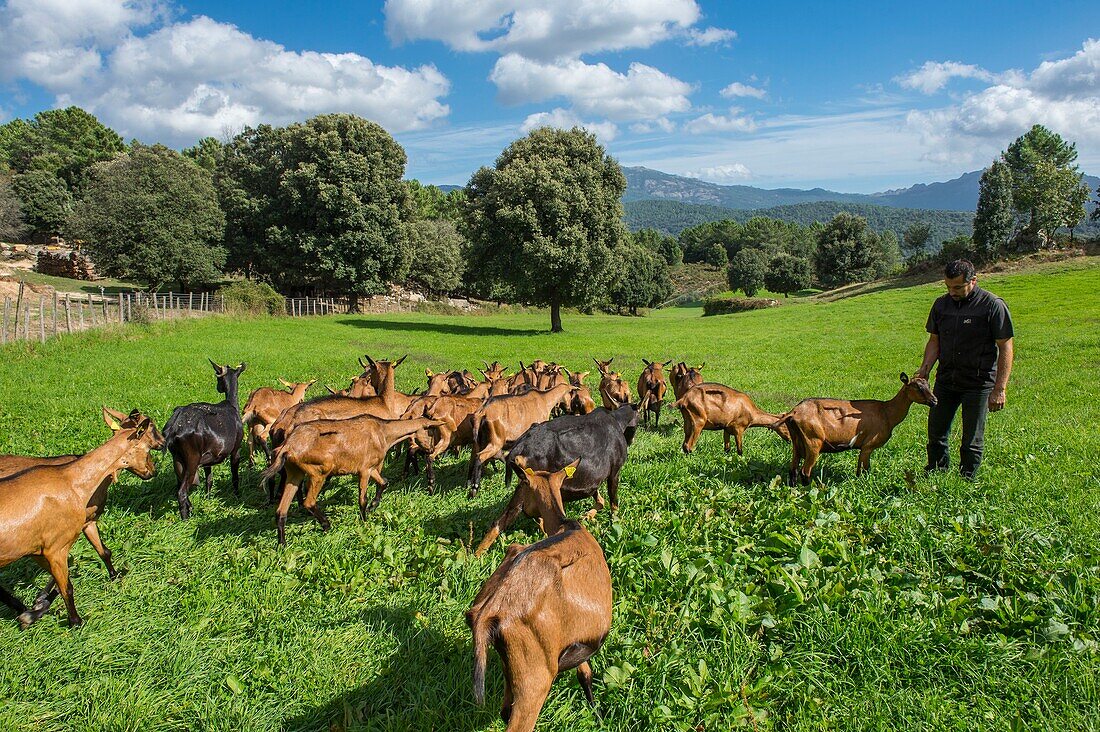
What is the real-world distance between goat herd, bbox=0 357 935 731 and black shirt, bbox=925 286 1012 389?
456mm

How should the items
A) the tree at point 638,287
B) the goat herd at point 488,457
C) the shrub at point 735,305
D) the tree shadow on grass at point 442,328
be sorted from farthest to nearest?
the tree at point 638,287 → the shrub at point 735,305 → the tree shadow on grass at point 442,328 → the goat herd at point 488,457

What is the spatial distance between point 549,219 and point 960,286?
90.8 feet

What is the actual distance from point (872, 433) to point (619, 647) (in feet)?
16.1

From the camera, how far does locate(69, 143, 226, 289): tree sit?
130 feet

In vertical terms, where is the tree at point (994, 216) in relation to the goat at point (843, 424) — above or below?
above

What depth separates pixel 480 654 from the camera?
2998 mm

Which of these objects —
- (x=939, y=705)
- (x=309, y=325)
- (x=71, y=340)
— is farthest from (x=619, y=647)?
(x=309, y=325)

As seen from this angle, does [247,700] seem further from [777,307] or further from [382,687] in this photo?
[777,307]

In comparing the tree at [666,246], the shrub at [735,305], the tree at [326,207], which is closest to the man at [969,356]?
the tree at [326,207]

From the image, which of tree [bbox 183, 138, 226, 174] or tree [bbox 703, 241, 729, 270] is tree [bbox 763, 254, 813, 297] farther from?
tree [bbox 183, 138, 226, 174]

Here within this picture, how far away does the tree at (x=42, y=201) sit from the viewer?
5931 cm

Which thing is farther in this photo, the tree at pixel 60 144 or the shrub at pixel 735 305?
the tree at pixel 60 144

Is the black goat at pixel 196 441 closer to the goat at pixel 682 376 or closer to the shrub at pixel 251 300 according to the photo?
the goat at pixel 682 376

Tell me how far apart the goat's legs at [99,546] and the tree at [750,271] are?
7643cm
